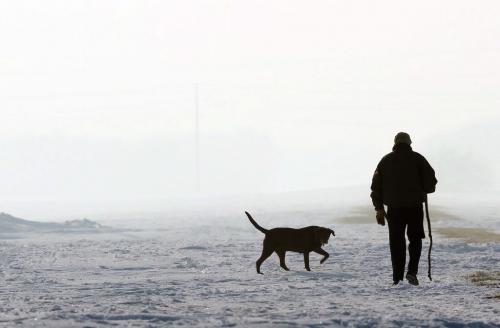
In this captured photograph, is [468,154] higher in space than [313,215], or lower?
higher

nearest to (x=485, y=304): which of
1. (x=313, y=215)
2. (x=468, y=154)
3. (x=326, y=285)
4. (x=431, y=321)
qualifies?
(x=431, y=321)

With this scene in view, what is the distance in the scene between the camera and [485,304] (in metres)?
8.45

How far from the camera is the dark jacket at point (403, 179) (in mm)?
9883

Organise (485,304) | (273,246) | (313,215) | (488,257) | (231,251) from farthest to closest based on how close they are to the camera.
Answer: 1. (313,215)
2. (231,251)
3. (488,257)
4. (273,246)
5. (485,304)

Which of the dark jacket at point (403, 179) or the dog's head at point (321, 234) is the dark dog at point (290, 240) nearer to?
the dog's head at point (321, 234)

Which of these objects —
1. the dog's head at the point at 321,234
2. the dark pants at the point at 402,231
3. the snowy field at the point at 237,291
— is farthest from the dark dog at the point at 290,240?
the dark pants at the point at 402,231

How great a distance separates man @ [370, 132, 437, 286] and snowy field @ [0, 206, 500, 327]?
0.41m

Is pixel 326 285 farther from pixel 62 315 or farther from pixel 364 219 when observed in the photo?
pixel 364 219

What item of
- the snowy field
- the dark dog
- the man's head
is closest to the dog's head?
the dark dog

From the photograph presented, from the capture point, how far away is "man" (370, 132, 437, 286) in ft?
32.4

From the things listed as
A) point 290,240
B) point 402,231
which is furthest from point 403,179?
point 290,240

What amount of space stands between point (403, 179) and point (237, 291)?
98.4 inches

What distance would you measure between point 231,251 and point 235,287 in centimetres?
736

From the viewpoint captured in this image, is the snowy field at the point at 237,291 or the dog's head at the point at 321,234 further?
the dog's head at the point at 321,234
